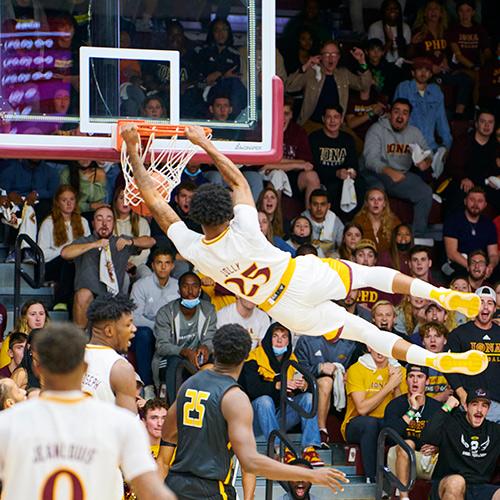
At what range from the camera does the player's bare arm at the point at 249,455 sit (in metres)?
6.67

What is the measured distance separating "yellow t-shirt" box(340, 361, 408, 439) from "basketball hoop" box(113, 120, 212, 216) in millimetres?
3867

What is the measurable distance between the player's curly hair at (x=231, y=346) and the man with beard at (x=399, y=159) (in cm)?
769

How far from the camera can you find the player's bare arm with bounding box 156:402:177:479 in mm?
7551

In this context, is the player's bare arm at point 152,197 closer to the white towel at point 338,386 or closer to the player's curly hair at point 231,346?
the player's curly hair at point 231,346

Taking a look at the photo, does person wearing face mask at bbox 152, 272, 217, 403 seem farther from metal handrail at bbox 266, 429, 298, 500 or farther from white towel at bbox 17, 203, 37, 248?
white towel at bbox 17, 203, 37, 248

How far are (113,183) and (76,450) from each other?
8553mm

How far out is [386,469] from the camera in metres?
11.6

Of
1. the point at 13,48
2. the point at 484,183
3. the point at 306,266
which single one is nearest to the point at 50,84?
the point at 13,48

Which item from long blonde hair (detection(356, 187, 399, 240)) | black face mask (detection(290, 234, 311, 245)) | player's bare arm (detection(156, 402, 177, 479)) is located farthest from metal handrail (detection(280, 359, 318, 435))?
player's bare arm (detection(156, 402, 177, 479))

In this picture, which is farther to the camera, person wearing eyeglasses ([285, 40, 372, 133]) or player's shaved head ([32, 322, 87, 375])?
person wearing eyeglasses ([285, 40, 372, 133])

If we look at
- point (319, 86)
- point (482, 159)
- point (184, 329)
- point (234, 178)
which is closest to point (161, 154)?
point (234, 178)

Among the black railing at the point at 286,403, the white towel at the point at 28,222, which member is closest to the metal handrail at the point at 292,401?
the black railing at the point at 286,403

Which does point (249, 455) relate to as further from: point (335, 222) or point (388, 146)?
point (388, 146)

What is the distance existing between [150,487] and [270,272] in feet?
11.5
